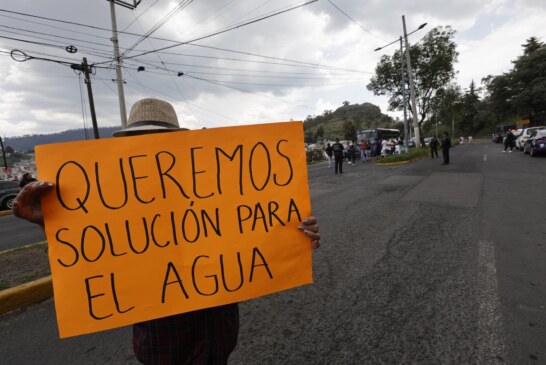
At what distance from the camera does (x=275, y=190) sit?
4.99 ft

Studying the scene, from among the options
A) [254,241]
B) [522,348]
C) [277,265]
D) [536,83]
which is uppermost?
[536,83]

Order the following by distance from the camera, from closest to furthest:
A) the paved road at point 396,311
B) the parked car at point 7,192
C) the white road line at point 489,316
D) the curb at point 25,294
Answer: the white road line at point 489,316 → the paved road at point 396,311 → the curb at point 25,294 → the parked car at point 7,192

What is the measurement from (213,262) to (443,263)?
3.19 m

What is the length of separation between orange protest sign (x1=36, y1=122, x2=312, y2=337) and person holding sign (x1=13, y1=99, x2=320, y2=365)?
0.18ft

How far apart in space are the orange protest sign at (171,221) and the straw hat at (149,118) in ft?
0.31

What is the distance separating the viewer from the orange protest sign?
4.30 ft

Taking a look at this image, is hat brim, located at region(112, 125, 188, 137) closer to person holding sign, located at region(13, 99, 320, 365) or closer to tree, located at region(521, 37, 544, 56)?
person holding sign, located at region(13, 99, 320, 365)

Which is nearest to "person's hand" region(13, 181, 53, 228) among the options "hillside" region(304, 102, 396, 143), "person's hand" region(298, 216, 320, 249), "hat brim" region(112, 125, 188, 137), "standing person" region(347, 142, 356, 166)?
"hat brim" region(112, 125, 188, 137)

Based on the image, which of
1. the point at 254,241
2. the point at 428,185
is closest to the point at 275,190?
the point at 254,241

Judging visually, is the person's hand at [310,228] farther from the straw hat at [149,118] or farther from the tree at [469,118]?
the tree at [469,118]

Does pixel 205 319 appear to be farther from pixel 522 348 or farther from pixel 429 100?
pixel 429 100

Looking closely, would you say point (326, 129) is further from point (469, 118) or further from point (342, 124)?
point (469, 118)

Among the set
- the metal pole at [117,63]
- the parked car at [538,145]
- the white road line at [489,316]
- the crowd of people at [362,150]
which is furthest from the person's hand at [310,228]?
the parked car at [538,145]

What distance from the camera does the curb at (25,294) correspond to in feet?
10.4
